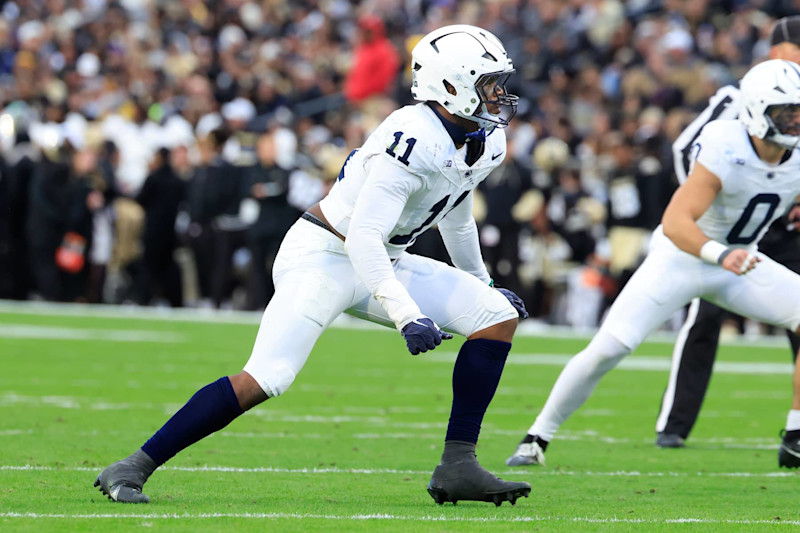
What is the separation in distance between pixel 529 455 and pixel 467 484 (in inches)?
53.8

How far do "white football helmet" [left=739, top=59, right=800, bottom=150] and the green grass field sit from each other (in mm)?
1472

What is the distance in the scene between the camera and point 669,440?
7266 millimetres

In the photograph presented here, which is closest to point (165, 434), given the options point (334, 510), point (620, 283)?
point (334, 510)

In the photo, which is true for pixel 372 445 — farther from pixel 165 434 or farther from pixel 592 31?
pixel 592 31

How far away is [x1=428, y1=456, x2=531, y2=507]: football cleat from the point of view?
498cm

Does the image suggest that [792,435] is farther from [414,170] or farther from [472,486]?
[414,170]

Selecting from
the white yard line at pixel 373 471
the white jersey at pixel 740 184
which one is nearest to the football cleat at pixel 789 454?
the white yard line at pixel 373 471

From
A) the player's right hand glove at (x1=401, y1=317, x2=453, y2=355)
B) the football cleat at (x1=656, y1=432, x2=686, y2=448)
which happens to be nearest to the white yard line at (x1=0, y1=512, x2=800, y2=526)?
the player's right hand glove at (x1=401, y1=317, x2=453, y2=355)

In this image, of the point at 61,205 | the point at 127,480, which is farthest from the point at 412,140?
the point at 61,205

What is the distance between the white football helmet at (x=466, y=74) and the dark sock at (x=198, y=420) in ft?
4.10

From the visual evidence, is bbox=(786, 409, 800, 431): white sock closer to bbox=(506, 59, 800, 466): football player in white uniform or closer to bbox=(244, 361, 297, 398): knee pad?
bbox=(506, 59, 800, 466): football player in white uniform

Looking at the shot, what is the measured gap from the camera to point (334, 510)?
4836mm

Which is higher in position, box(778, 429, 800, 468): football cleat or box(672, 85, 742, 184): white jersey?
box(672, 85, 742, 184): white jersey

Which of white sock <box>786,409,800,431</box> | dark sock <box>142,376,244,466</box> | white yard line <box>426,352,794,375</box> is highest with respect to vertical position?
dark sock <box>142,376,244,466</box>
